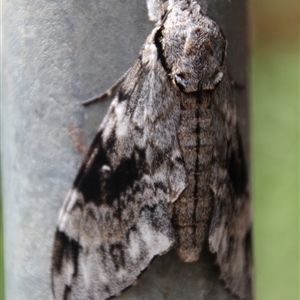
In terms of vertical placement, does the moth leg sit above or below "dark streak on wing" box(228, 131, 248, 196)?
above

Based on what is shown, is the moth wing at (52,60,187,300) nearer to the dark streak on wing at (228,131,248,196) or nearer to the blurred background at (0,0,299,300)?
the dark streak on wing at (228,131,248,196)

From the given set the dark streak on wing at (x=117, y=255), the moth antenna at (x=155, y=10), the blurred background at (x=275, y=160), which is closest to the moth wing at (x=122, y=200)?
the dark streak on wing at (x=117, y=255)

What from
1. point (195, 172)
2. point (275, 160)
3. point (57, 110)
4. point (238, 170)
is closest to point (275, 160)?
point (275, 160)

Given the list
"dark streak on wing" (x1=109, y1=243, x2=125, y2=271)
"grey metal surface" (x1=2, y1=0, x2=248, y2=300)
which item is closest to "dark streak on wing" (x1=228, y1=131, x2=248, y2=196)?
"grey metal surface" (x1=2, y1=0, x2=248, y2=300)

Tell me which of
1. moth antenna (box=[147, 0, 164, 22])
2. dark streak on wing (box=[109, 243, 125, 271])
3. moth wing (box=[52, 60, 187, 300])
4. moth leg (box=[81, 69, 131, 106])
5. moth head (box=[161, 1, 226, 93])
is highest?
moth antenna (box=[147, 0, 164, 22])

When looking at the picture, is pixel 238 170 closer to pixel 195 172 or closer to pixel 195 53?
pixel 195 172

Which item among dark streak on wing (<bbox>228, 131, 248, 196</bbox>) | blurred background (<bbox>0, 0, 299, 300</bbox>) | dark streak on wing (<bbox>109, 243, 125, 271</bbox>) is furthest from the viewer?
blurred background (<bbox>0, 0, 299, 300</bbox>)
